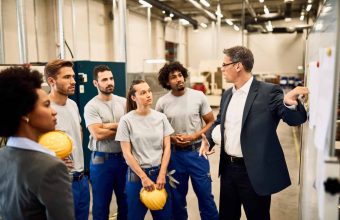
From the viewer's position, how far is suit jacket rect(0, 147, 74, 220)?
3.62 feet

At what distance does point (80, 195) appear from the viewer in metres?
2.19

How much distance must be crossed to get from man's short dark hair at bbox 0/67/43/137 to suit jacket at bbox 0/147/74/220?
0.10 metres

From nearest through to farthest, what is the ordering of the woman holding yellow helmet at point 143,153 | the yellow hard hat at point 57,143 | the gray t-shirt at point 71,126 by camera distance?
the yellow hard hat at point 57,143 < the gray t-shirt at point 71,126 < the woman holding yellow helmet at point 143,153

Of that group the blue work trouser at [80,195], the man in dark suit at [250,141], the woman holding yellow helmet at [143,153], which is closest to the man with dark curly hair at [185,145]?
the woman holding yellow helmet at [143,153]

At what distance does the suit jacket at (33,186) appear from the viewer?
3.62 ft

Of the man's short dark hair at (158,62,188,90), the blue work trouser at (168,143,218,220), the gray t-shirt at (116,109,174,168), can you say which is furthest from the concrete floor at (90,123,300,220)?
the man's short dark hair at (158,62,188,90)

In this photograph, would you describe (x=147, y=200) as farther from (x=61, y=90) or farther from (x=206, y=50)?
(x=206, y=50)

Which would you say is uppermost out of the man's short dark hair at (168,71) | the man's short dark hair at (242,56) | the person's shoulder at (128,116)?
the man's short dark hair at (242,56)

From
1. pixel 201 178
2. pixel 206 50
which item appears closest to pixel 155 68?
pixel 206 50

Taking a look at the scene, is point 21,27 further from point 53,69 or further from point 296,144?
point 296,144

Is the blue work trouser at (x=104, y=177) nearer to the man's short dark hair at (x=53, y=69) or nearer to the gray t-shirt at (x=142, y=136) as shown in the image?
the gray t-shirt at (x=142, y=136)

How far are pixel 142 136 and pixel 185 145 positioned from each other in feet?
1.68

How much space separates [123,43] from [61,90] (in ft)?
9.45

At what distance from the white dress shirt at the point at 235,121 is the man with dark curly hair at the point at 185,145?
62 cm
